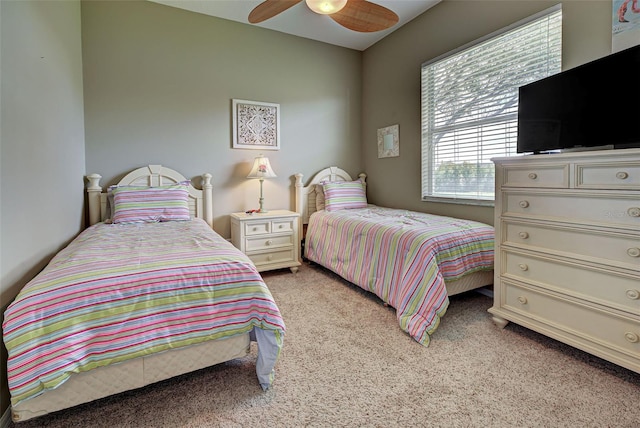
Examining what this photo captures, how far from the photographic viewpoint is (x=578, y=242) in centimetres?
161

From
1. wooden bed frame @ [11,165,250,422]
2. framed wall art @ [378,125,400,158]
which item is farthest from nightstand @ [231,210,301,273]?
wooden bed frame @ [11,165,250,422]

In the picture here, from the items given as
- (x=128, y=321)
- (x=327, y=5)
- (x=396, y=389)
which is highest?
(x=327, y=5)

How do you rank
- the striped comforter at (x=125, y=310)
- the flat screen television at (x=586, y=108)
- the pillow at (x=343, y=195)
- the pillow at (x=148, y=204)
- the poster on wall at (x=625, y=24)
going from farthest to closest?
the pillow at (x=343, y=195) → the pillow at (x=148, y=204) → the poster on wall at (x=625, y=24) → the flat screen television at (x=586, y=108) → the striped comforter at (x=125, y=310)

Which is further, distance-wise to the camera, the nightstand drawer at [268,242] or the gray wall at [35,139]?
the nightstand drawer at [268,242]

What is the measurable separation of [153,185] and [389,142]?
2659 millimetres

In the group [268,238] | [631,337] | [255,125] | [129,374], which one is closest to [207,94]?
[255,125]

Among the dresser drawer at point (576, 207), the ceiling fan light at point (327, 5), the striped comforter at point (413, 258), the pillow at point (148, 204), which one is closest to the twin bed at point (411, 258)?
the striped comforter at point (413, 258)

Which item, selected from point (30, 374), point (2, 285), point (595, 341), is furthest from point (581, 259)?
point (2, 285)

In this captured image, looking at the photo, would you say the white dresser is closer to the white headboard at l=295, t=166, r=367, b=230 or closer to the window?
the window

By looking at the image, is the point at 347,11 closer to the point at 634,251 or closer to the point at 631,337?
the point at 634,251

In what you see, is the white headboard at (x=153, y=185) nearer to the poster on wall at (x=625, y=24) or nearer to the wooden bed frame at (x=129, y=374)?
the wooden bed frame at (x=129, y=374)

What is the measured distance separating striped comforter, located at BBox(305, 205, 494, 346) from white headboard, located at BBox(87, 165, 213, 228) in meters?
1.46

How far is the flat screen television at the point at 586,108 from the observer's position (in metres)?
1.50

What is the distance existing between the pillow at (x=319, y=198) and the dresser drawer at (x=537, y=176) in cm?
210
